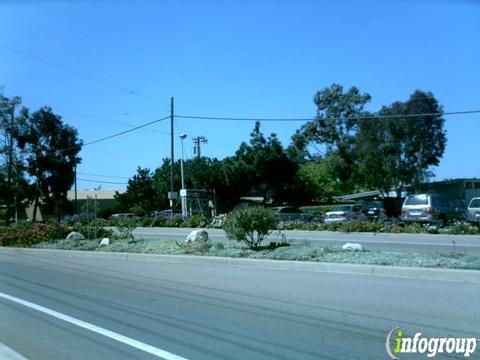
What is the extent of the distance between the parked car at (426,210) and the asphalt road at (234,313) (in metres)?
16.1

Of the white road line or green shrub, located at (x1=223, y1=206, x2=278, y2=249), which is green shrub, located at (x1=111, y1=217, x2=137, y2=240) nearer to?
green shrub, located at (x1=223, y1=206, x2=278, y2=249)

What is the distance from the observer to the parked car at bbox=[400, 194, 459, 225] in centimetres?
2648

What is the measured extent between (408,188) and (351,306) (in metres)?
42.5

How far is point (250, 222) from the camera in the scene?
14.5 m

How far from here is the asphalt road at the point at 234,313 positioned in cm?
661

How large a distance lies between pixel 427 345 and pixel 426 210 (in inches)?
837

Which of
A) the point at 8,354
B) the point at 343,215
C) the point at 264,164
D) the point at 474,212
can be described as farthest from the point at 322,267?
the point at 264,164

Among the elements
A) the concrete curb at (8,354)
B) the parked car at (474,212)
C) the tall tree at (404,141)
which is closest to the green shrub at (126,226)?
the concrete curb at (8,354)

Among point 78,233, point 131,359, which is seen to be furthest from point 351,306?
point 78,233

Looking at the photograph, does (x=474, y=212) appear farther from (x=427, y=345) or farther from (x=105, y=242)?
(x=427, y=345)

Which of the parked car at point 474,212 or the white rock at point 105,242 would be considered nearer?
the white rock at point 105,242

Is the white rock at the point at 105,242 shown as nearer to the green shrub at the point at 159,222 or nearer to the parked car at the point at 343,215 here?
the parked car at the point at 343,215

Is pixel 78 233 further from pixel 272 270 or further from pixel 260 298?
pixel 260 298

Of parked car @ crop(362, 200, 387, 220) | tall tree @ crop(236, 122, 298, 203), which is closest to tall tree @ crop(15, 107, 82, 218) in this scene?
tall tree @ crop(236, 122, 298, 203)
